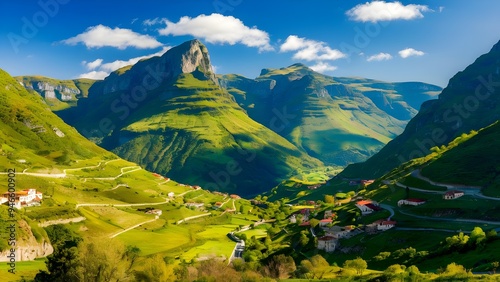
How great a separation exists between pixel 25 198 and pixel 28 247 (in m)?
45.0

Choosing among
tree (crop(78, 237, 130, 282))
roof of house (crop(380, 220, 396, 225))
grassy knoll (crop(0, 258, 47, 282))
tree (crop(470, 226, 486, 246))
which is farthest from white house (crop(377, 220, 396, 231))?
grassy knoll (crop(0, 258, 47, 282))

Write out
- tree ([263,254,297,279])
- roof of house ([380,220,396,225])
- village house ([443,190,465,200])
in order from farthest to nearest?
village house ([443,190,465,200]) < roof of house ([380,220,396,225]) < tree ([263,254,297,279])

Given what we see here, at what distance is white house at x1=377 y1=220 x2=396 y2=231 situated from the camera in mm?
112250

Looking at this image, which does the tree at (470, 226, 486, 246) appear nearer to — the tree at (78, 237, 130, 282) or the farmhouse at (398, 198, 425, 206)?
the farmhouse at (398, 198, 425, 206)

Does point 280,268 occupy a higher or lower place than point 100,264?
lower

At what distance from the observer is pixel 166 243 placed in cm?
15175

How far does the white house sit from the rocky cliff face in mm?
92409

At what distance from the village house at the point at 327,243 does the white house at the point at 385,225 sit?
13.5 meters

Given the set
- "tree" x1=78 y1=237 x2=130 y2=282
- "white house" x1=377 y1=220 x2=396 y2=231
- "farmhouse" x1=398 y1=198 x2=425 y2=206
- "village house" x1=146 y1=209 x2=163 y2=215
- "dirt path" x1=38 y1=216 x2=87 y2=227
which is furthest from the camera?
"village house" x1=146 y1=209 x2=163 y2=215

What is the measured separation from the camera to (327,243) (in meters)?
120

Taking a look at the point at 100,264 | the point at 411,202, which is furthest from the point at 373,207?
the point at 100,264

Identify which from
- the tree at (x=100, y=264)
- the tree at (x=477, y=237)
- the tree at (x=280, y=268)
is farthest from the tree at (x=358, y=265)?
the tree at (x=100, y=264)

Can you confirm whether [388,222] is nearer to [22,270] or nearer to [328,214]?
[328,214]

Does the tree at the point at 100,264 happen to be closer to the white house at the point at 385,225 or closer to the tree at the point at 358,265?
the tree at the point at 358,265
